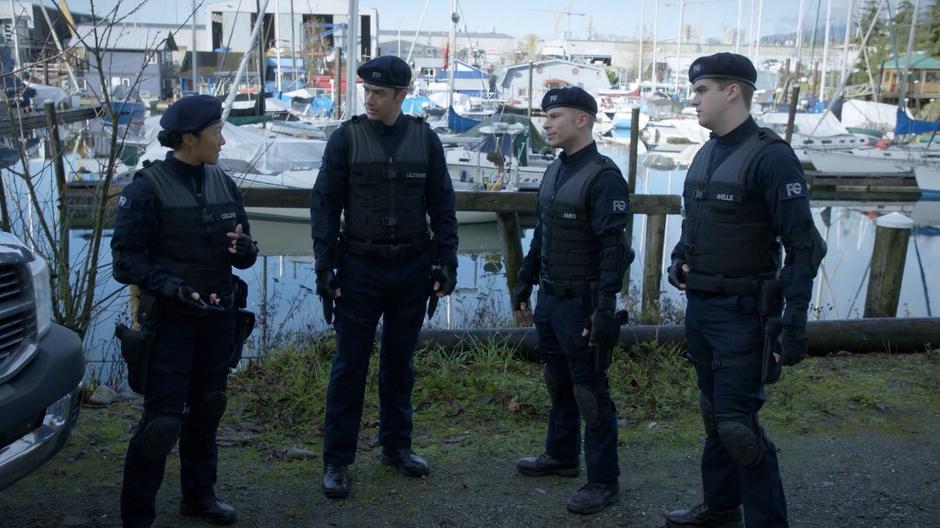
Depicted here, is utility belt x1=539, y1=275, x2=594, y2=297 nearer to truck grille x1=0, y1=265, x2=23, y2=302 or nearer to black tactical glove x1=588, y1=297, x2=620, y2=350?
black tactical glove x1=588, y1=297, x2=620, y2=350

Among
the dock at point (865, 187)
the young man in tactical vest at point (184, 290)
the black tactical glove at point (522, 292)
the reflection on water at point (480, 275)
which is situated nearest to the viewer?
the young man in tactical vest at point (184, 290)

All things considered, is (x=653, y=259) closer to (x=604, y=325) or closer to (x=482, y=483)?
(x=482, y=483)

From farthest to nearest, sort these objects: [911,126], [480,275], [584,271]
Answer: [911,126]
[480,275]
[584,271]

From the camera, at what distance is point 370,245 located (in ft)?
15.4

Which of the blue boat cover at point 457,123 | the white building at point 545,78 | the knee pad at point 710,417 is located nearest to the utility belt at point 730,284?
the knee pad at point 710,417

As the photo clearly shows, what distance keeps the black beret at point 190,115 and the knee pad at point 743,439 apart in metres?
2.67

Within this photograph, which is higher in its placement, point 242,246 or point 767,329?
point 242,246

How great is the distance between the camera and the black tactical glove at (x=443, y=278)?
485 centimetres

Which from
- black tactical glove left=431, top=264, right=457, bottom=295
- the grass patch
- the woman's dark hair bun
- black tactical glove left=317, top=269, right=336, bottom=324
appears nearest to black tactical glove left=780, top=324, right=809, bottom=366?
black tactical glove left=431, top=264, right=457, bottom=295

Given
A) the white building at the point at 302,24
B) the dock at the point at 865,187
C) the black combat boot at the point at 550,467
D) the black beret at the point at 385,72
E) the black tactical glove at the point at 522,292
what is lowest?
the dock at the point at 865,187

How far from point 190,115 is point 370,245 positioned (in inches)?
45.0

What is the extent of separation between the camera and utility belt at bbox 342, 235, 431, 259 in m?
4.70

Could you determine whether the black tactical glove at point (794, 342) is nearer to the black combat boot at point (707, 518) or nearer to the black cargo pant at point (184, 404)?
the black combat boot at point (707, 518)

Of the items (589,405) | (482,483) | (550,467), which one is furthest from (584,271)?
(482,483)
